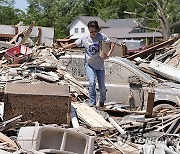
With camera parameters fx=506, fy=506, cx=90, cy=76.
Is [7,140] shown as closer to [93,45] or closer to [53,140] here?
[53,140]

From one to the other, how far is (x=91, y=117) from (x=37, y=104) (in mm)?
1333

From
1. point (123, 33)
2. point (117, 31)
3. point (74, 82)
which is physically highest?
point (117, 31)

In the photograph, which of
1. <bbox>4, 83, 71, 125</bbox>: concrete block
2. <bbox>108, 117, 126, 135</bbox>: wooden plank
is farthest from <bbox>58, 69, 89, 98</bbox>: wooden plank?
Result: <bbox>4, 83, 71, 125</bbox>: concrete block

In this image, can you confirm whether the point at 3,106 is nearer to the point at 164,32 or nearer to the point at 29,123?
the point at 29,123

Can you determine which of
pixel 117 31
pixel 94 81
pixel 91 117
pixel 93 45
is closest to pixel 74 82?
pixel 94 81

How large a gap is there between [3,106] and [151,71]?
597cm

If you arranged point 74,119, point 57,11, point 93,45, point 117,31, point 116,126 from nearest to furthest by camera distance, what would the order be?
point 74,119 < point 116,126 < point 93,45 < point 117,31 < point 57,11

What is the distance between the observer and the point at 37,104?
842 centimetres

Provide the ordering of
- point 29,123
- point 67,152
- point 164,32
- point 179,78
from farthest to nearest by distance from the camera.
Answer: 1. point 164,32
2. point 179,78
3. point 29,123
4. point 67,152

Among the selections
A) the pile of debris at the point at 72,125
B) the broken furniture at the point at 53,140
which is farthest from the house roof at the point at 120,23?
the broken furniture at the point at 53,140

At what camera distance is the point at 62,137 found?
23.3ft

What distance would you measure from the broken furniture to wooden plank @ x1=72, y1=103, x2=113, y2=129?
66.3 inches

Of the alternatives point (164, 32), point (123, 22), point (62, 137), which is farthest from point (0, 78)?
point (123, 22)

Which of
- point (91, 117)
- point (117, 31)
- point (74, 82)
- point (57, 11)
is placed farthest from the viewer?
point (57, 11)
